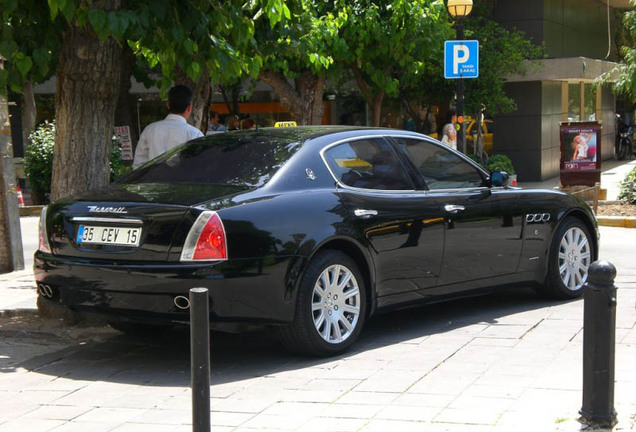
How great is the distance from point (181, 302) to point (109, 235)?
703 millimetres

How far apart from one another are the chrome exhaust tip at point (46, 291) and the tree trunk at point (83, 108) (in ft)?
4.85

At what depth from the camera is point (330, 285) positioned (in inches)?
254

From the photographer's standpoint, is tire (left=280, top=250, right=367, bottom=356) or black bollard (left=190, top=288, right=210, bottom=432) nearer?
black bollard (left=190, top=288, right=210, bottom=432)

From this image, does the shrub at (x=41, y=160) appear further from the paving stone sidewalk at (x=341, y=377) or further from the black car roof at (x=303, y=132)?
the black car roof at (x=303, y=132)

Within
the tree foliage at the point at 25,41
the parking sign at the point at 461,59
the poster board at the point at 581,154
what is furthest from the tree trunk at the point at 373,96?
the tree foliage at the point at 25,41

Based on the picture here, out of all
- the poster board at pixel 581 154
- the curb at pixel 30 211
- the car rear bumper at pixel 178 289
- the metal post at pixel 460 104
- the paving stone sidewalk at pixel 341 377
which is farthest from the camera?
the curb at pixel 30 211

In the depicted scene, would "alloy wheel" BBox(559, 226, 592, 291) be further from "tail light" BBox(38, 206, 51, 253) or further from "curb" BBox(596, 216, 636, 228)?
"curb" BBox(596, 216, 636, 228)

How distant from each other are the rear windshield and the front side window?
1078 millimetres

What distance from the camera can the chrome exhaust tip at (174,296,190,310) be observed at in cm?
590

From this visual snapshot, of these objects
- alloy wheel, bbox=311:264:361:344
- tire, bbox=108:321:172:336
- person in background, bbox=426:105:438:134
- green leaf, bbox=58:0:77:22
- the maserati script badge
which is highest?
green leaf, bbox=58:0:77:22

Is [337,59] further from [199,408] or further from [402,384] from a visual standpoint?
[199,408]

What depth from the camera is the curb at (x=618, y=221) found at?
15.1 metres

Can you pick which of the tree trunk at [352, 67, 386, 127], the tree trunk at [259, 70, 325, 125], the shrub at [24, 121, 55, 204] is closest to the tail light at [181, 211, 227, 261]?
the tree trunk at [259, 70, 325, 125]

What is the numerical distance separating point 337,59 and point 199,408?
15.1 meters
